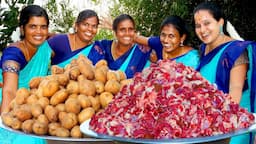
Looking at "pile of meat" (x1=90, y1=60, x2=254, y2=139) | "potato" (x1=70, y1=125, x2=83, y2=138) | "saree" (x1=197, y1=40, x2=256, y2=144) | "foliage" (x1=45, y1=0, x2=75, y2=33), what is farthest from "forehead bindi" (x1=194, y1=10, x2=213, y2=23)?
"foliage" (x1=45, y1=0, x2=75, y2=33)

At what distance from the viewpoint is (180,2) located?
7316mm

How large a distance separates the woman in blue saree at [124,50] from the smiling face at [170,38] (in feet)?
0.74

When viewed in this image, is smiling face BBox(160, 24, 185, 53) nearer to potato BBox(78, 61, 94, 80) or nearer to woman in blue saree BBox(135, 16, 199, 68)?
woman in blue saree BBox(135, 16, 199, 68)

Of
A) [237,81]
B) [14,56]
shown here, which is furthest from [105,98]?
[14,56]

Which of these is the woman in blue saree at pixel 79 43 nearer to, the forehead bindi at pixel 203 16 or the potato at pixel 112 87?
the forehead bindi at pixel 203 16

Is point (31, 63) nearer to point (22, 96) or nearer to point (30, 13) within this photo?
point (30, 13)

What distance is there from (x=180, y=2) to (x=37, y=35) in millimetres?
3927

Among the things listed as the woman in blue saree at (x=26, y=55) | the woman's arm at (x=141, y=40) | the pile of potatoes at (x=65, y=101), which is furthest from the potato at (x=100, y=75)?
the woman's arm at (x=141, y=40)

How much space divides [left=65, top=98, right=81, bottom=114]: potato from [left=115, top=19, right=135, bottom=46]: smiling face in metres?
1.68

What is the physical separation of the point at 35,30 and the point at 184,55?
3.51ft

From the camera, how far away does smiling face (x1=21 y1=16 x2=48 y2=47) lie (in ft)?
12.1

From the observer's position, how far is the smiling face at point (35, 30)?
3.69m

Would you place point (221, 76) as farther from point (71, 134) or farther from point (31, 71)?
point (31, 71)

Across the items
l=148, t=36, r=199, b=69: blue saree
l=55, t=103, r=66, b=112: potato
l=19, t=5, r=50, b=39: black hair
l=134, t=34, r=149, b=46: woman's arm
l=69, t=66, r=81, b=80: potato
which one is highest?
l=19, t=5, r=50, b=39: black hair
